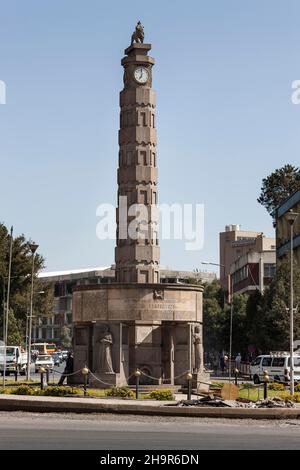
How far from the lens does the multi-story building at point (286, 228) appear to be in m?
88.1

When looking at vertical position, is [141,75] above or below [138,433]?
above

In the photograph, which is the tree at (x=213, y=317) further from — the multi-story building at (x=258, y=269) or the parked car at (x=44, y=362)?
the parked car at (x=44, y=362)

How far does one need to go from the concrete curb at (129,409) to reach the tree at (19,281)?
187ft

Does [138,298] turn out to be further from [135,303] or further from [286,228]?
[286,228]

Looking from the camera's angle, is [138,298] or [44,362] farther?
[44,362]

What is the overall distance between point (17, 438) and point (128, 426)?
199 inches

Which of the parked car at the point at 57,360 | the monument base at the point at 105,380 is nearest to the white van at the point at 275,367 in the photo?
the monument base at the point at 105,380

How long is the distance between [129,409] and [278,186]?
83128 mm

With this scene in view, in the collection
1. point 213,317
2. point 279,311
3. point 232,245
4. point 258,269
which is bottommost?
point 279,311

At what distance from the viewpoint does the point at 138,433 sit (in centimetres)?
2336

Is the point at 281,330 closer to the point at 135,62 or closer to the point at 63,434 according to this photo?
the point at 135,62

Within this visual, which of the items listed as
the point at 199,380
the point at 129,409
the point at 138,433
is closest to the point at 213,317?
the point at 199,380
